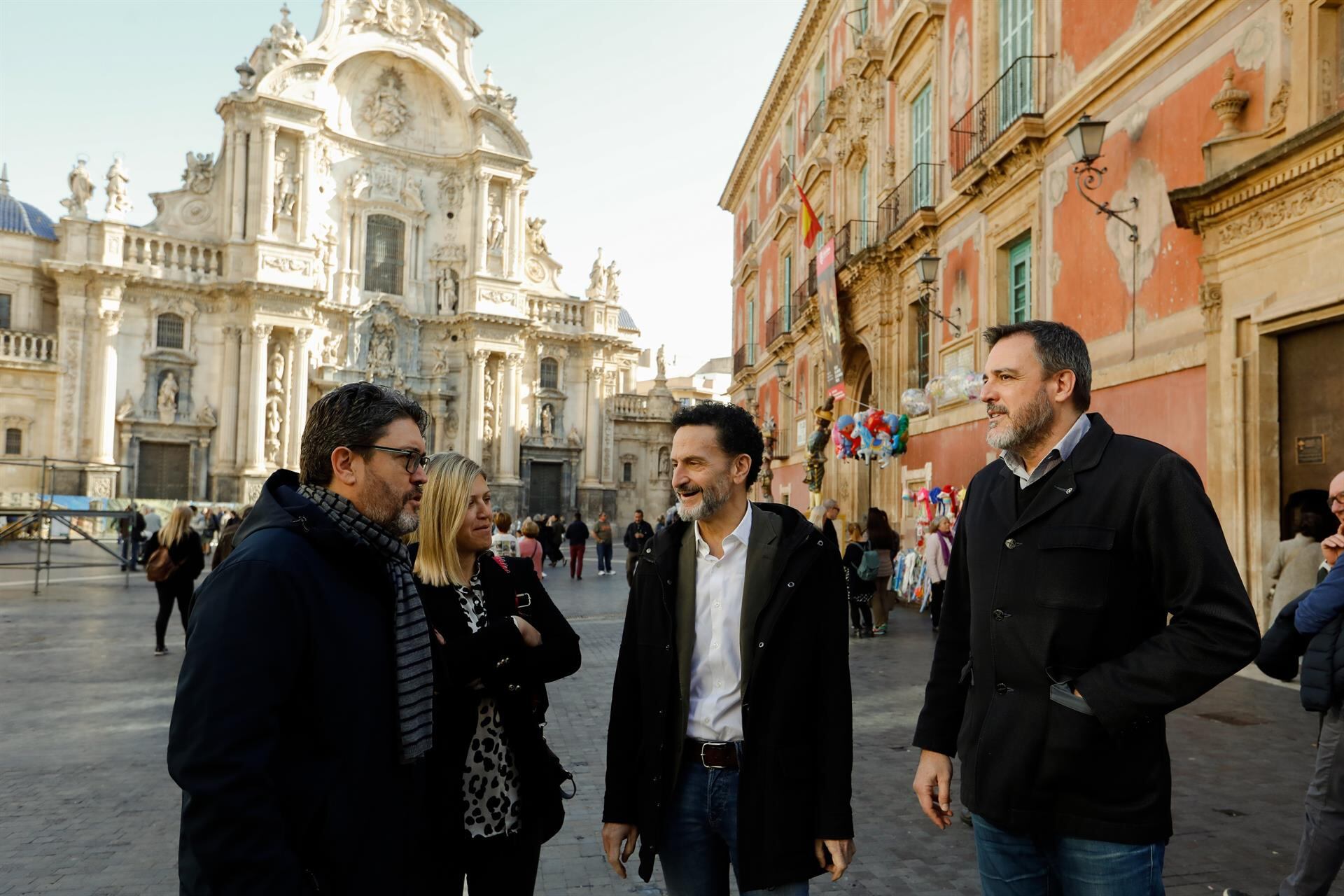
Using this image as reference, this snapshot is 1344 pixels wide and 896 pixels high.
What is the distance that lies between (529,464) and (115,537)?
15.8m

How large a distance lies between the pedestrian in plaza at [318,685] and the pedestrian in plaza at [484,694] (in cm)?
40

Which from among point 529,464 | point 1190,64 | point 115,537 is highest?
point 1190,64

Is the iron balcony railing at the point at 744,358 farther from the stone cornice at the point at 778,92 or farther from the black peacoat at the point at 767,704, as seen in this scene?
the black peacoat at the point at 767,704

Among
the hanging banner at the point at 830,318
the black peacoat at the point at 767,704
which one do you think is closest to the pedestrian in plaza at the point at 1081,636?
the black peacoat at the point at 767,704

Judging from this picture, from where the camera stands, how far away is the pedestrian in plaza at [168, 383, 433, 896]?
1927 millimetres

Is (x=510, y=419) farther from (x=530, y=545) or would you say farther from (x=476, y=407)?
(x=530, y=545)

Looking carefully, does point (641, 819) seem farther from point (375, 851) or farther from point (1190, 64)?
point (1190, 64)

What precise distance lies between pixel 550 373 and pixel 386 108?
1276 centimetres

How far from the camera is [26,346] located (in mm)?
33250

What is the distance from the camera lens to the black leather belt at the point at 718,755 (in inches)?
111

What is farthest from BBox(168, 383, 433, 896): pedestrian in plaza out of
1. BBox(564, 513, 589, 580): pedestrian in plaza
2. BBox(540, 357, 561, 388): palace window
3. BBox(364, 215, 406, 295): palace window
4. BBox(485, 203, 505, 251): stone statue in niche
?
BBox(540, 357, 561, 388): palace window

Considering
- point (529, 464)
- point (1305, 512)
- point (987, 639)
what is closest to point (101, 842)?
point (987, 639)

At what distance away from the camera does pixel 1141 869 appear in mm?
2379

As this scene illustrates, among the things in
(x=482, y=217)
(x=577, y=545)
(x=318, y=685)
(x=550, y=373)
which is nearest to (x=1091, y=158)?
(x=318, y=685)
